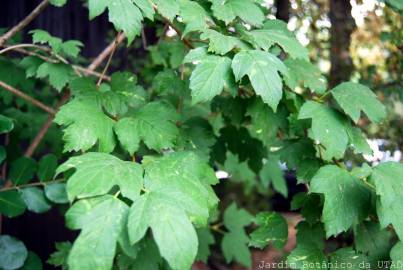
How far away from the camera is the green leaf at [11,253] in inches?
60.1

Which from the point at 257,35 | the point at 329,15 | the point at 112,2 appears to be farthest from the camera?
the point at 329,15

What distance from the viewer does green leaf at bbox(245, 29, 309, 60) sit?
1230 millimetres

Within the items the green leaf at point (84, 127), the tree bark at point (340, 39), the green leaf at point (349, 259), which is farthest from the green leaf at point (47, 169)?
the tree bark at point (340, 39)

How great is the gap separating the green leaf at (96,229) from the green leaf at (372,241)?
712 millimetres

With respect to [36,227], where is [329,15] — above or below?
above

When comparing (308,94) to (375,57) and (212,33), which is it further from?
(375,57)

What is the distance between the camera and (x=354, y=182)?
3.92ft

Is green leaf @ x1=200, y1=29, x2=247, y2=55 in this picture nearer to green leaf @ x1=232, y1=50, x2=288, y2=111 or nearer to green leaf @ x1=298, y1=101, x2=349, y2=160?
green leaf @ x1=232, y1=50, x2=288, y2=111

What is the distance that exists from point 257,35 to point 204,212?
0.52 meters

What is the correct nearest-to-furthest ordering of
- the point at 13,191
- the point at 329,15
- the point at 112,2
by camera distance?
the point at 112,2
the point at 13,191
the point at 329,15

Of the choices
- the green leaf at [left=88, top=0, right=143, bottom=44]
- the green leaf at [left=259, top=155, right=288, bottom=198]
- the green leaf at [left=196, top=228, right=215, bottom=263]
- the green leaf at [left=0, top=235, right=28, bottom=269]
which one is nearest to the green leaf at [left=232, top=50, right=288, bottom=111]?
the green leaf at [left=88, top=0, right=143, bottom=44]

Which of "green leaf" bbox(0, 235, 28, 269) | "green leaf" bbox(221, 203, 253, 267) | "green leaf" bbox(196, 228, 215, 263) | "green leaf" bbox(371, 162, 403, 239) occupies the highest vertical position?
"green leaf" bbox(371, 162, 403, 239)

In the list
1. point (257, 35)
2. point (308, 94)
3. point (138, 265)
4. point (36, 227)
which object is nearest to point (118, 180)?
point (138, 265)

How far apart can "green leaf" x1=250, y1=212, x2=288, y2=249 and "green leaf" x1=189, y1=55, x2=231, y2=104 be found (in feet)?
1.68
